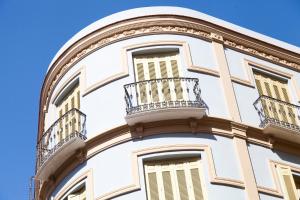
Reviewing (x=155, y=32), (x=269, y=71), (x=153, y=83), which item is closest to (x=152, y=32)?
(x=155, y=32)

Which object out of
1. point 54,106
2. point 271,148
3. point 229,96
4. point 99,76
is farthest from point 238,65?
point 54,106

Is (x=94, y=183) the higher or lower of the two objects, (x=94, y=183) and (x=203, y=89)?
the lower

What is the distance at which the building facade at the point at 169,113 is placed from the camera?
15438 mm

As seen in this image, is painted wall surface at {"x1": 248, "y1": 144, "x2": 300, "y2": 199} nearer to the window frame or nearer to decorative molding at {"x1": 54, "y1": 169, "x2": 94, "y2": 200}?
the window frame

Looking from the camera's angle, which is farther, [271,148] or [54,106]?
[54,106]

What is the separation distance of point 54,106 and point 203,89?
5.25 meters

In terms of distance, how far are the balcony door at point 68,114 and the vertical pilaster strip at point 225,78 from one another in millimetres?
4467

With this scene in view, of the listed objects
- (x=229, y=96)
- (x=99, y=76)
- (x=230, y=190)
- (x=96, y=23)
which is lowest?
(x=230, y=190)

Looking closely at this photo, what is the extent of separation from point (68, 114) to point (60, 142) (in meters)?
1.09

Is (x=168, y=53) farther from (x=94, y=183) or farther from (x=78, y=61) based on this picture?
(x=94, y=183)

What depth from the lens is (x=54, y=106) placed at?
19.4 metres

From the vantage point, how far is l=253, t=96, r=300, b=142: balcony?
16828mm

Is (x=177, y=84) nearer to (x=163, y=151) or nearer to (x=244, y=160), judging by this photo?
(x=163, y=151)

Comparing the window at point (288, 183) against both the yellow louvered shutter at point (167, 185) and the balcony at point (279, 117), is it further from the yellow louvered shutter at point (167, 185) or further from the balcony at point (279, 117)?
the yellow louvered shutter at point (167, 185)
